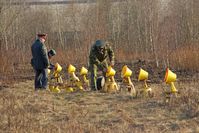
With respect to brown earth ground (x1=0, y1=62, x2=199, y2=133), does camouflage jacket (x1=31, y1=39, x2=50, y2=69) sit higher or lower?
higher

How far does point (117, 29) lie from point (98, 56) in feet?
48.0

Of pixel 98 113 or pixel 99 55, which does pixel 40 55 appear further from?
pixel 98 113

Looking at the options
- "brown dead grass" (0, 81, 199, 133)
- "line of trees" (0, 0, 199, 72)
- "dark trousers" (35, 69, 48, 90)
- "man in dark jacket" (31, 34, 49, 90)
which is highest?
"line of trees" (0, 0, 199, 72)

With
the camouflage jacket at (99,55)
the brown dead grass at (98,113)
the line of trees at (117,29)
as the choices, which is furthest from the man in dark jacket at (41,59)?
the line of trees at (117,29)

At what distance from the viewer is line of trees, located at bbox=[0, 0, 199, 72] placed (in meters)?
14.4

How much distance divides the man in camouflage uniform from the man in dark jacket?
3.70 feet

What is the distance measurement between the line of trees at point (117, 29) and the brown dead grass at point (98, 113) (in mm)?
5568

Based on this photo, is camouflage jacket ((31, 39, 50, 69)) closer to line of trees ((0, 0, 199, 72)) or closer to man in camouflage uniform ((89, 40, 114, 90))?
man in camouflage uniform ((89, 40, 114, 90))

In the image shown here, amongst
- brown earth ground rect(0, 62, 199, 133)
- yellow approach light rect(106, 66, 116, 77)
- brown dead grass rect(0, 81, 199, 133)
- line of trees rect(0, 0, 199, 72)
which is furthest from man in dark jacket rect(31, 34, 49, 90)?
line of trees rect(0, 0, 199, 72)

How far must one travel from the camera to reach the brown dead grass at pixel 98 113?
5.36 meters

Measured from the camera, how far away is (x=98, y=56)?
8750 millimetres

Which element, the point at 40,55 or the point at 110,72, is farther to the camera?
the point at 40,55

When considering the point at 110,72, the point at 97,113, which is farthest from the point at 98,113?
the point at 110,72

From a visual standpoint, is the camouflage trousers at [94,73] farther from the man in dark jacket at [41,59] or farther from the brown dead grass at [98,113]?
the man in dark jacket at [41,59]
